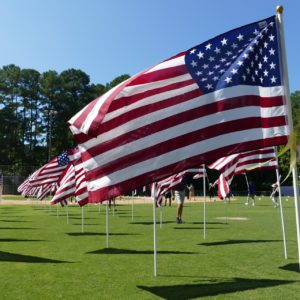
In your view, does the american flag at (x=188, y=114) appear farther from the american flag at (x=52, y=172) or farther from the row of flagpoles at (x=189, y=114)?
the american flag at (x=52, y=172)

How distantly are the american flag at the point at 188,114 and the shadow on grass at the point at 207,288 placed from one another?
5.50ft

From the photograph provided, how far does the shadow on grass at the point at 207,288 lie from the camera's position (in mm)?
7348

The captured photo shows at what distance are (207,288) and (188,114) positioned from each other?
2.75 metres

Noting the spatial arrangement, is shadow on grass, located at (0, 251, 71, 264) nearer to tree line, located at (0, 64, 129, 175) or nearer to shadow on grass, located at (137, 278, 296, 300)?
shadow on grass, located at (137, 278, 296, 300)

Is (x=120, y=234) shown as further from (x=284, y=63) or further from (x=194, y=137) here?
(x=284, y=63)

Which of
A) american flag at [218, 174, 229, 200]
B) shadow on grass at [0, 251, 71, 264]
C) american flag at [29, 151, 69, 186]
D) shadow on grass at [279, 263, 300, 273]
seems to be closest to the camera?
shadow on grass at [279, 263, 300, 273]

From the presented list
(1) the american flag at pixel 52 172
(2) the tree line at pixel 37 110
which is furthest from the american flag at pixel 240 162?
(2) the tree line at pixel 37 110

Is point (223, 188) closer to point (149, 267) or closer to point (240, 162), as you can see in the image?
point (240, 162)

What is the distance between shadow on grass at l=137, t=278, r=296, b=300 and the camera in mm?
7348

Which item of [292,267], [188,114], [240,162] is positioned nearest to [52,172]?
[240,162]

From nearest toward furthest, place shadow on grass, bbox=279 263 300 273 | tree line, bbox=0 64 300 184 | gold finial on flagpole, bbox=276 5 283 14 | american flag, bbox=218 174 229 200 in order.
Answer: gold finial on flagpole, bbox=276 5 283 14, shadow on grass, bbox=279 263 300 273, american flag, bbox=218 174 229 200, tree line, bbox=0 64 300 184

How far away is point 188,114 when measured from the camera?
24.7ft

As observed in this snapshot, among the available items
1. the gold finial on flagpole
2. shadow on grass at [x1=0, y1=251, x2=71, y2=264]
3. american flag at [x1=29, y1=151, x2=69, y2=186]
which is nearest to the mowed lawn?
shadow on grass at [x1=0, y1=251, x2=71, y2=264]

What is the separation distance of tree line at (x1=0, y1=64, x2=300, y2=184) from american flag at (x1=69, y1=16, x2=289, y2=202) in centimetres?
8944
